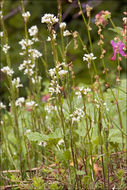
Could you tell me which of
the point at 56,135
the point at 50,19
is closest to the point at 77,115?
the point at 56,135

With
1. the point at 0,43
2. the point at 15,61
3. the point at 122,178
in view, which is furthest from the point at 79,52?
the point at 122,178

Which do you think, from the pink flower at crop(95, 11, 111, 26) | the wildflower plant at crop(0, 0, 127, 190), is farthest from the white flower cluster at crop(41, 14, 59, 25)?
the pink flower at crop(95, 11, 111, 26)

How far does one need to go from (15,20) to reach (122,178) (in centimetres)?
280

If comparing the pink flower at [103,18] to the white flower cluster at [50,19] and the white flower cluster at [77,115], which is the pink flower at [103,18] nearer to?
the white flower cluster at [50,19]

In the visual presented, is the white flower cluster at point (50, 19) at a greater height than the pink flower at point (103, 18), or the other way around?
the pink flower at point (103, 18)

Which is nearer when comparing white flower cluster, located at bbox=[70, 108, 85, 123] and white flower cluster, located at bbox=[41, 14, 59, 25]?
white flower cluster, located at bbox=[41, 14, 59, 25]

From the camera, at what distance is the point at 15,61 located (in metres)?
3.44

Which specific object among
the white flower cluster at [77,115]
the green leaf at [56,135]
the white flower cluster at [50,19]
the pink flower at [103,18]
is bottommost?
the green leaf at [56,135]

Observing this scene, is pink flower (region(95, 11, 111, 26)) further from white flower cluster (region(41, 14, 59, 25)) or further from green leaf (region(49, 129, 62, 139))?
green leaf (region(49, 129, 62, 139))

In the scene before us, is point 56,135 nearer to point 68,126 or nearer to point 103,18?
point 68,126

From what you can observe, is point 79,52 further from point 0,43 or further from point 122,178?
point 122,178

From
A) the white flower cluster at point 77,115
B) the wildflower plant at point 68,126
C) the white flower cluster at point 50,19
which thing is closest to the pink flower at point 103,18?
the wildflower plant at point 68,126

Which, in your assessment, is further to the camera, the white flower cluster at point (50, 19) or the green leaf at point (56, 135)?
the green leaf at point (56, 135)

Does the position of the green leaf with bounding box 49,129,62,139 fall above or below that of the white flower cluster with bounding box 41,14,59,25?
below
